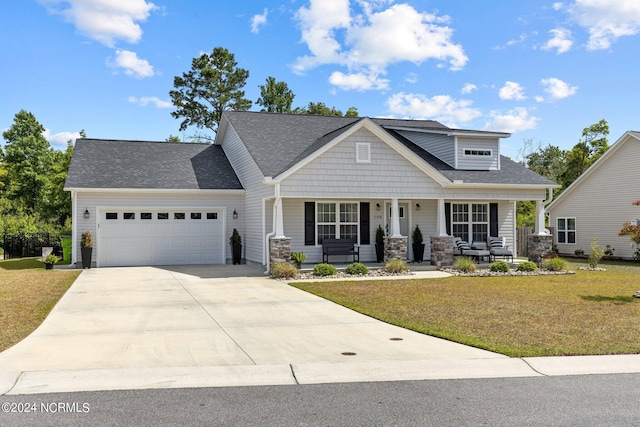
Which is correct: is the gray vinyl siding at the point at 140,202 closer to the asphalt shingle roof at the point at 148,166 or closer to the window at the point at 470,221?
the asphalt shingle roof at the point at 148,166

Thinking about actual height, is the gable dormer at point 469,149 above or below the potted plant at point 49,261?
above

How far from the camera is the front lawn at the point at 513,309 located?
8.09 meters

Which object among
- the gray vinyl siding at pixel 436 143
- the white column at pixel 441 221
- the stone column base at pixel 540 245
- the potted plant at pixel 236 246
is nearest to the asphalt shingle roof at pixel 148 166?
the potted plant at pixel 236 246

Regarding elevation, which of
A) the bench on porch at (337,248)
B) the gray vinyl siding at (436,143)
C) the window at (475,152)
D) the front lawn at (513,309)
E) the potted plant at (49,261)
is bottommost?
the front lawn at (513,309)

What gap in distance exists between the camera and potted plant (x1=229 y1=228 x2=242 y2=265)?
21.2 meters

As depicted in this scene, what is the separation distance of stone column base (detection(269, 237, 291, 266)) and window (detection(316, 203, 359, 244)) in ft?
10.0

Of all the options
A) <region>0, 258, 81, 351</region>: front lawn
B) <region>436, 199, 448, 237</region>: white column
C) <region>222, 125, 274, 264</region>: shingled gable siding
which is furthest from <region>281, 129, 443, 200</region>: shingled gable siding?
<region>0, 258, 81, 351</region>: front lawn

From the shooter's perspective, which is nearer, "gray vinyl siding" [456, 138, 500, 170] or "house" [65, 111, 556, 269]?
"house" [65, 111, 556, 269]

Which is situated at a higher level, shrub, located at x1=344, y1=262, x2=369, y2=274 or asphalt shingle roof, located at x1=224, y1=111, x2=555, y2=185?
asphalt shingle roof, located at x1=224, y1=111, x2=555, y2=185

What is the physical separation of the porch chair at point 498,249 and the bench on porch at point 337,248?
5429mm

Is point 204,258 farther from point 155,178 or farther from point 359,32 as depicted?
point 359,32

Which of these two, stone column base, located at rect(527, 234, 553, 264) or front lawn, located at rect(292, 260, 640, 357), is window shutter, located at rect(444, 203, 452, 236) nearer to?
stone column base, located at rect(527, 234, 553, 264)

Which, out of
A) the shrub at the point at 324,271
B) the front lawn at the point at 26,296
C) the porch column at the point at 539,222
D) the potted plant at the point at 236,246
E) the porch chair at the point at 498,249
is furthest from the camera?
the porch column at the point at 539,222

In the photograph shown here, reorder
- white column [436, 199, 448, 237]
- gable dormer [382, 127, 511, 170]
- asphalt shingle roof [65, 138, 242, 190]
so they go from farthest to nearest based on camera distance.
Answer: gable dormer [382, 127, 511, 170] → asphalt shingle roof [65, 138, 242, 190] → white column [436, 199, 448, 237]
